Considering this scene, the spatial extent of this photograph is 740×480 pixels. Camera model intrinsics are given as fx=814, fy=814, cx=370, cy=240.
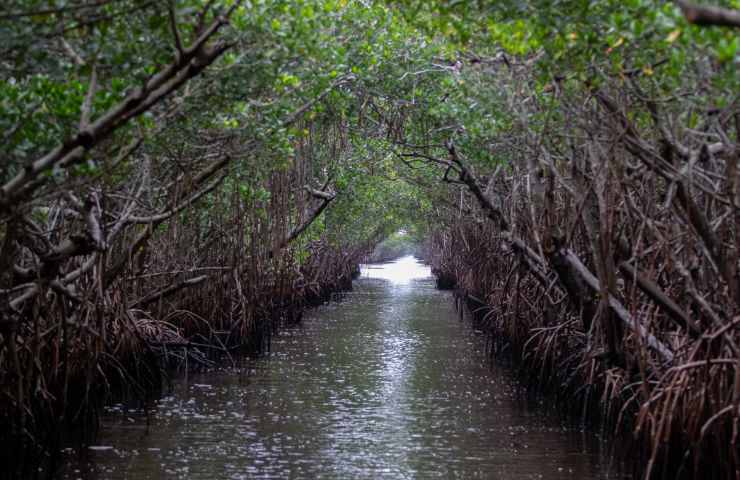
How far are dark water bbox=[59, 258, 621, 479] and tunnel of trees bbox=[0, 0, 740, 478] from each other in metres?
0.50

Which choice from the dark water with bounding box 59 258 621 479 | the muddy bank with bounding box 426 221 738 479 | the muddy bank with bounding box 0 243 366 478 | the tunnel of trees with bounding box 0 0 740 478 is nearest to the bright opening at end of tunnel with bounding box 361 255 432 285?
the muddy bank with bounding box 0 243 366 478

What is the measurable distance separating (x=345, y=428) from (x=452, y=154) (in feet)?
11.8

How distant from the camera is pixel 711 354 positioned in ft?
18.2

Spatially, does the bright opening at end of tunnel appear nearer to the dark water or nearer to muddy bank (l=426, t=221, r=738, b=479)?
muddy bank (l=426, t=221, r=738, b=479)

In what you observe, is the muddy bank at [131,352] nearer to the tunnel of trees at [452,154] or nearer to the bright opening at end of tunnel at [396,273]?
the tunnel of trees at [452,154]

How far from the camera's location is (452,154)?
32.2ft

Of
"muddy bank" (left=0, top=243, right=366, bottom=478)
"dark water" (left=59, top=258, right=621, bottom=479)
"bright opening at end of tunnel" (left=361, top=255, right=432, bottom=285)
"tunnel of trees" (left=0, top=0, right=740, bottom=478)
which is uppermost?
"tunnel of trees" (left=0, top=0, right=740, bottom=478)

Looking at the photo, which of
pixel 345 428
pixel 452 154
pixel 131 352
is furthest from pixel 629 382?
pixel 131 352

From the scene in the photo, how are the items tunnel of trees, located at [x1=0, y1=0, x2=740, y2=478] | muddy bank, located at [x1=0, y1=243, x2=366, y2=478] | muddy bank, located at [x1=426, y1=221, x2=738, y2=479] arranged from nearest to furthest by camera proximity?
tunnel of trees, located at [x1=0, y1=0, x2=740, y2=478], muddy bank, located at [x1=426, y1=221, x2=738, y2=479], muddy bank, located at [x1=0, y1=243, x2=366, y2=478]

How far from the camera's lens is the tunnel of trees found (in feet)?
15.2

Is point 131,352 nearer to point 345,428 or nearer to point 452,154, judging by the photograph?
point 345,428

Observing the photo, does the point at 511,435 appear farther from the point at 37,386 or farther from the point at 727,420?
the point at 37,386

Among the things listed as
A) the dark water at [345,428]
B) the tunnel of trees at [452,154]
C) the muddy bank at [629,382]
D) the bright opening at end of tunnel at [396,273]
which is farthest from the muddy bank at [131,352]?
the bright opening at end of tunnel at [396,273]

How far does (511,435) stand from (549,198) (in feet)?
7.63
